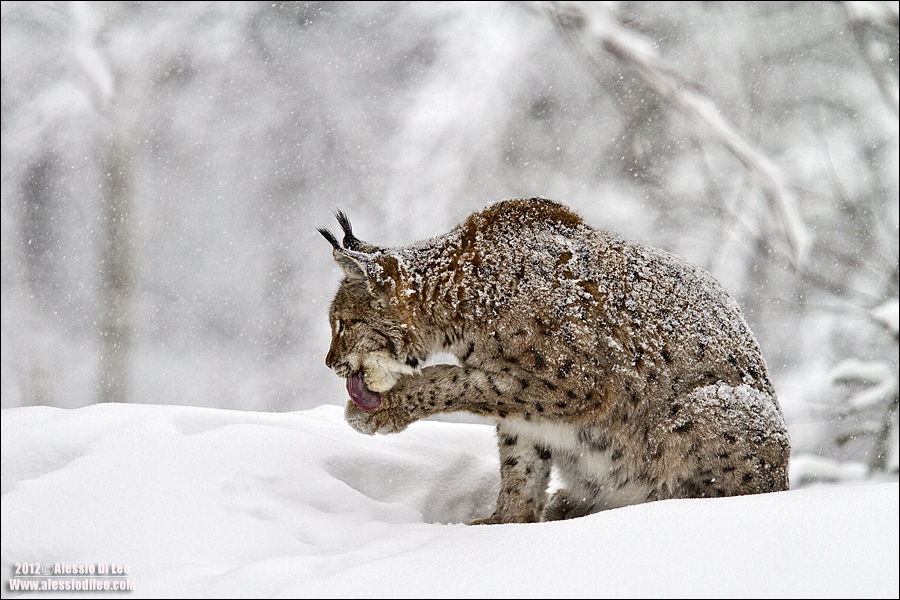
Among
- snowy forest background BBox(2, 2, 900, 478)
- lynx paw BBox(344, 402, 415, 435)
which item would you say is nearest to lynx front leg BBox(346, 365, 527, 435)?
lynx paw BBox(344, 402, 415, 435)

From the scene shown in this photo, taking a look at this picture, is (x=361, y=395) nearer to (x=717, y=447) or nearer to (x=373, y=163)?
(x=717, y=447)

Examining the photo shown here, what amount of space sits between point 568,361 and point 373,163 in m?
8.48

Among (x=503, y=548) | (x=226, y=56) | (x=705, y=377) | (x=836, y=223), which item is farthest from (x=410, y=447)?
(x=226, y=56)

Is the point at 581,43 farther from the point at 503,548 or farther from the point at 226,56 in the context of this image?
the point at 503,548

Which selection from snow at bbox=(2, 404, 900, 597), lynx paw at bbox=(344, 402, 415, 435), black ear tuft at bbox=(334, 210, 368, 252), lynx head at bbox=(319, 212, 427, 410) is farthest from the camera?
black ear tuft at bbox=(334, 210, 368, 252)

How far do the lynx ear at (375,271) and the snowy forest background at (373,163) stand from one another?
5973 millimetres

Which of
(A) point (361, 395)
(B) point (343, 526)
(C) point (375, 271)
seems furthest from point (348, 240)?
(B) point (343, 526)

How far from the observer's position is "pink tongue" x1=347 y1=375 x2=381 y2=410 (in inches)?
133

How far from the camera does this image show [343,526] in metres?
2.79

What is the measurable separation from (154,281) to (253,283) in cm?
129

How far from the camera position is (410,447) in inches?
149

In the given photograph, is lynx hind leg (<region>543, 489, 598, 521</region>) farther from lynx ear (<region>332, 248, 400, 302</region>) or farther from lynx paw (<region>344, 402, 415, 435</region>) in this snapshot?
lynx ear (<region>332, 248, 400, 302</region>)

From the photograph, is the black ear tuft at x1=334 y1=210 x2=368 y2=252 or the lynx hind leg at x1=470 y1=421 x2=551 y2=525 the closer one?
the lynx hind leg at x1=470 y1=421 x2=551 y2=525

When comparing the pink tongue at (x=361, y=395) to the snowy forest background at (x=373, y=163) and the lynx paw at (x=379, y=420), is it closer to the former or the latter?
the lynx paw at (x=379, y=420)
